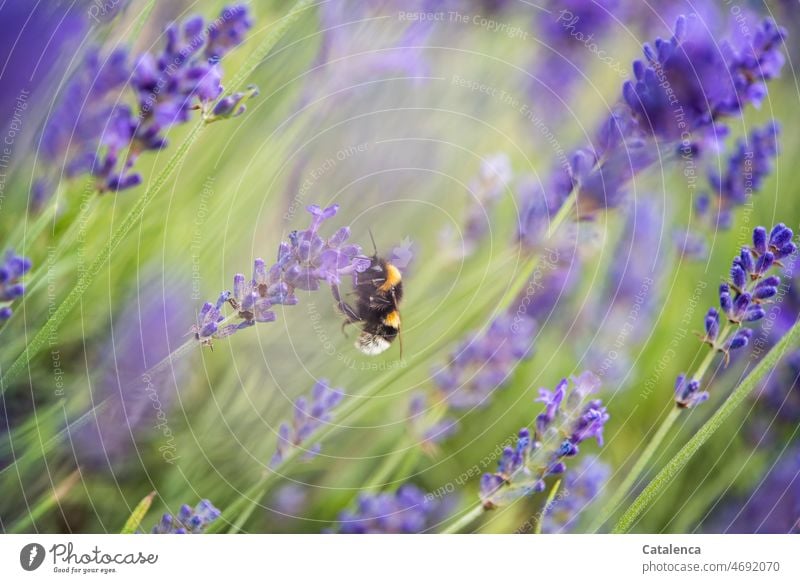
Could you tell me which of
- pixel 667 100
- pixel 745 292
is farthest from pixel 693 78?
pixel 745 292

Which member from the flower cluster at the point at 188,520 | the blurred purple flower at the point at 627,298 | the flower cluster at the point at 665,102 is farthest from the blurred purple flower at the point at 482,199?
the flower cluster at the point at 188,520

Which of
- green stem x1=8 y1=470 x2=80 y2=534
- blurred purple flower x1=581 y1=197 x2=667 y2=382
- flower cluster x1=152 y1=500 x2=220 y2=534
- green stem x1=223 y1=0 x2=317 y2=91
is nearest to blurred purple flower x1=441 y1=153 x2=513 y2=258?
blurred purple flower x1=581 y1=197 x2=667 y2=382

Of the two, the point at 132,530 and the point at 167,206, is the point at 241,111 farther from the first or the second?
the point at 132,530

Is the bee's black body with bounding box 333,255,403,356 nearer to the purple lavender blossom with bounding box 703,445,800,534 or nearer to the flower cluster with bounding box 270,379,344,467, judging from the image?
the flower cluster with bounding box 270,379,344,467

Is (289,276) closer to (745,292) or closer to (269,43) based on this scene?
(269,43)

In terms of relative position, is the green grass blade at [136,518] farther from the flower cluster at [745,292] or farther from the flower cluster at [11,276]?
the flower cluster at [745,292]
